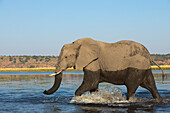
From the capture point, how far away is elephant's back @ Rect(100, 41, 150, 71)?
1227 cm

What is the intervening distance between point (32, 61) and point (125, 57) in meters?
144

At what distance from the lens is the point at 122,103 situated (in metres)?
12.1

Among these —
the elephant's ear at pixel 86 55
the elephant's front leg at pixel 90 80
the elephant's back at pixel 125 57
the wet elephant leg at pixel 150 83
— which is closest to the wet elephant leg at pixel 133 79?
the elephant's back at pixel 125 57

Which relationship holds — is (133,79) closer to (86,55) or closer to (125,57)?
(125,57)

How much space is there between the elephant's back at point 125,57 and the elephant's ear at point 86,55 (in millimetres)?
285

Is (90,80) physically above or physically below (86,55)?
below

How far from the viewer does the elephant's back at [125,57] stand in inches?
483

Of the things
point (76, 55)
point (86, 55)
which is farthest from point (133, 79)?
point (76, 55)

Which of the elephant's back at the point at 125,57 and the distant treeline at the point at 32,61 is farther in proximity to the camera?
the distant treeline at the point at 32,61

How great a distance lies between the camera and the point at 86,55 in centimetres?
1253

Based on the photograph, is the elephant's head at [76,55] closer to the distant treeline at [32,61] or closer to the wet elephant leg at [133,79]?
the wet elephant leg at [133,79]

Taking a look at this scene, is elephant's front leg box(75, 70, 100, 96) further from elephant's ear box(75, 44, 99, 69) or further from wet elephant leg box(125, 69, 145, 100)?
wet elephant leg box(125, 69, 145, 100)

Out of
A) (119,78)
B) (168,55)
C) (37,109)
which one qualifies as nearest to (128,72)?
(119,78)

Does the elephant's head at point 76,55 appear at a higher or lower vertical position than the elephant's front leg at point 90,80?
higher
